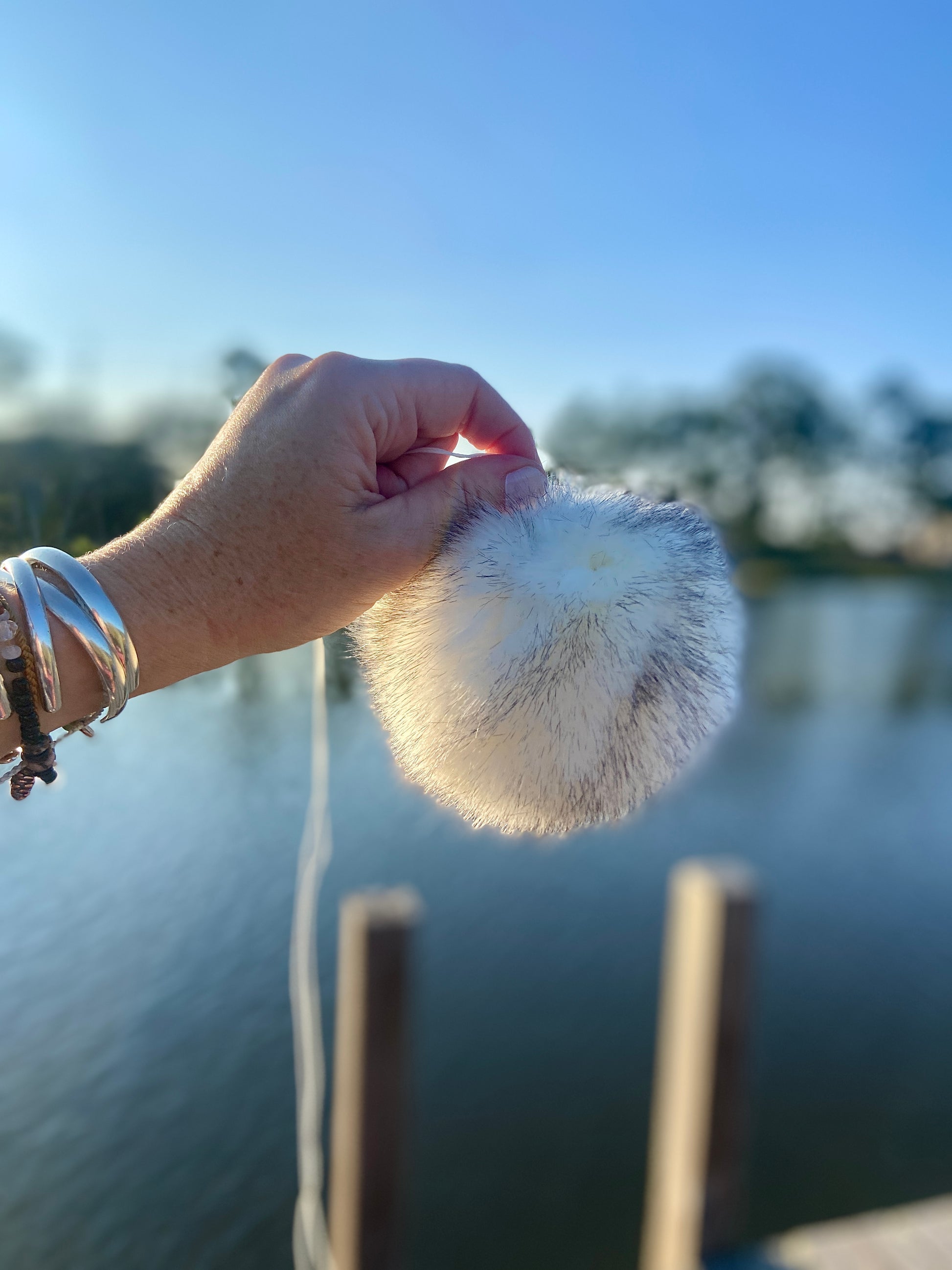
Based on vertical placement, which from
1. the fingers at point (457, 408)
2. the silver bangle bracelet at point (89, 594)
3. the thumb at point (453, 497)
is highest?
the fingers at point (457, 408)

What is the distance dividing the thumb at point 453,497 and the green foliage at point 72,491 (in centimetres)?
38

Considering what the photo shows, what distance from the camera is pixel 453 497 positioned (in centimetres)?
52

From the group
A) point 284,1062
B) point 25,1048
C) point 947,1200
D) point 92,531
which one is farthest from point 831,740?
point 92,531

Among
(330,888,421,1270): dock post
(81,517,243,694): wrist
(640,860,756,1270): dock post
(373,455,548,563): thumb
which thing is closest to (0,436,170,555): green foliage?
(81,517,243,694): wrist

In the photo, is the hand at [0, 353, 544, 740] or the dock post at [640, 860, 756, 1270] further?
the dock post at [640, 860, 756, 1270]

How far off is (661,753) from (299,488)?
0.87ft

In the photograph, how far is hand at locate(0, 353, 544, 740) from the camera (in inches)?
19.4

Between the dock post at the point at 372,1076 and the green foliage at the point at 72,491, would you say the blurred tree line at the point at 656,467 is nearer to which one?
the green foliage at the point at 72,491

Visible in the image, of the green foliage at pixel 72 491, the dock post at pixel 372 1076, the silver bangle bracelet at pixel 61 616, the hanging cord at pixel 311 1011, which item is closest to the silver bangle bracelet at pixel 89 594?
the silver bangle bracelet at pixel 61 616

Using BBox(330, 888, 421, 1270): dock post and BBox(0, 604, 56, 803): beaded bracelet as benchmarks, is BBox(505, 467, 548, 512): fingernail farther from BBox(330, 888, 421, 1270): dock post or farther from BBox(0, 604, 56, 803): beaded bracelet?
BBox(330, 888, 421, 1270): dock post

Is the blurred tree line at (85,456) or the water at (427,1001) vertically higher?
the blurred tree line at (85,456)

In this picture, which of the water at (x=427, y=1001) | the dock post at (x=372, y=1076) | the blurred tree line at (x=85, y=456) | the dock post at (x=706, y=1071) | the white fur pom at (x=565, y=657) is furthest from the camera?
the dock post at (x=706, y=1071)

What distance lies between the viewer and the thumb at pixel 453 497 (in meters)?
0.50

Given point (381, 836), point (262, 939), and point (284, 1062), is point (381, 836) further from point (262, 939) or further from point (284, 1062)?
point (284, 1062)
